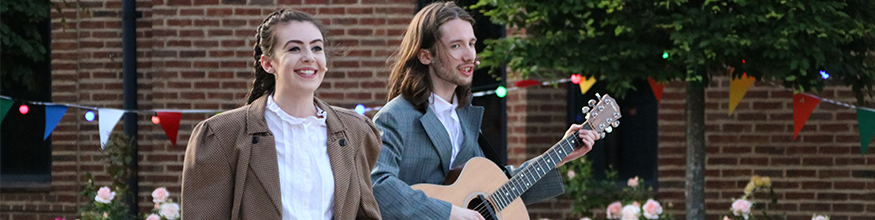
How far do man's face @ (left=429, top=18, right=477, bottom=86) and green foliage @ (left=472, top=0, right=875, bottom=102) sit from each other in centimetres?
150

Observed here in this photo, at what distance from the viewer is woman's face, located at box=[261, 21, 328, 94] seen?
95.4 inches

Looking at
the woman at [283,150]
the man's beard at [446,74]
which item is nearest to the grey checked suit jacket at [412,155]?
the man's beard at [446,74]

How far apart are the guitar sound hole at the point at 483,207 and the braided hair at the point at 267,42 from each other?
951mm

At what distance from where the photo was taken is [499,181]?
332 cm

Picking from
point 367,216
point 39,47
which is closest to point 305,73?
point 367,216

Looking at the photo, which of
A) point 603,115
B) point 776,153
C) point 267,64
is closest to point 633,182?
point 776,153

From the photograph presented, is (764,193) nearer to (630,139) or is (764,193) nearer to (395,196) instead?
(630,139)

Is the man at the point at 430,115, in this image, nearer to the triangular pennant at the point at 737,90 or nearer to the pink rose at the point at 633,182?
the triangular pennant at the point at 737,90

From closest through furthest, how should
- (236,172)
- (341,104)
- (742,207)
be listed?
(236,172), (742,207), (341,104)

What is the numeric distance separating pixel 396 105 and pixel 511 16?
1.91 meters

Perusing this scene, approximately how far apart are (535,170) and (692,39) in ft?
4.63

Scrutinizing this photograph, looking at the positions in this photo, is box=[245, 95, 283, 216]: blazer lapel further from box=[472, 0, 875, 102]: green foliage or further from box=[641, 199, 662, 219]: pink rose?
box=[641, 199, 662, 219]: pink rose

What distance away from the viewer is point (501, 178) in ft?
10.9

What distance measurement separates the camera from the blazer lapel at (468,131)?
10.8 ft
